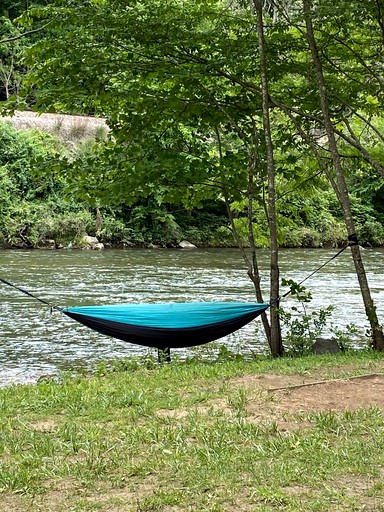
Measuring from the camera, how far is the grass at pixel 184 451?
2.42 m

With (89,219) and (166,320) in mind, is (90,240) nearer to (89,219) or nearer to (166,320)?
(89,219)

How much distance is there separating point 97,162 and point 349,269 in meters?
12.6

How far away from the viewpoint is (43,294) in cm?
1202

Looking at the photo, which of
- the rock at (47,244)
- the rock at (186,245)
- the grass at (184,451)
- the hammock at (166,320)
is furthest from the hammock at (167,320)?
the rock at (186,245)

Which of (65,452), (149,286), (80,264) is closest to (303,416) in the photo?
(65,452)

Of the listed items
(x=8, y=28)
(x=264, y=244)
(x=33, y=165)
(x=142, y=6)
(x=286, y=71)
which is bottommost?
(x=264, y=244)

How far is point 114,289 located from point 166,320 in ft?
22.9

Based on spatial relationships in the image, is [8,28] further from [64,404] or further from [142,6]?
[64,404]

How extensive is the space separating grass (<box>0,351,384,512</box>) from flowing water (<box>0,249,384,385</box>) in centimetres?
261

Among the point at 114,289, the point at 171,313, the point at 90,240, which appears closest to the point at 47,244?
the point at 90,240

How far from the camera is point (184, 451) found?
2924mm

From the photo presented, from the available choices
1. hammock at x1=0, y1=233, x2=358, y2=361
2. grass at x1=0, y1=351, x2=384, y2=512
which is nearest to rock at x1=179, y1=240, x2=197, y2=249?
hammock at x1=0, y1=233, x2=358, y2=361

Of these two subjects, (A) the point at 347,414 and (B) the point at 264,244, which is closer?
(A) the point at 347,414

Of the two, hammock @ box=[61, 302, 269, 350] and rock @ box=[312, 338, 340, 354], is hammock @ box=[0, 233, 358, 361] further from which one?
rock @ box=[312, 338, 340, 354]
